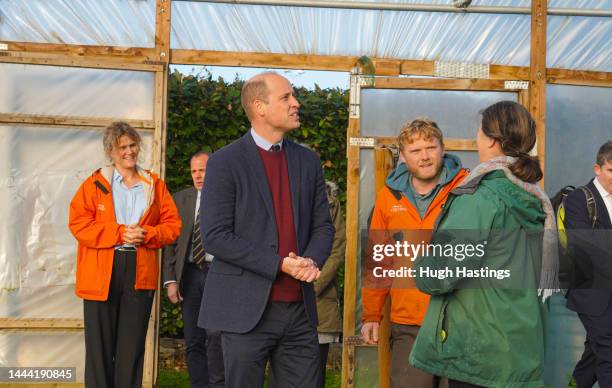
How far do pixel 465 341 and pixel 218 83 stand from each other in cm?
580

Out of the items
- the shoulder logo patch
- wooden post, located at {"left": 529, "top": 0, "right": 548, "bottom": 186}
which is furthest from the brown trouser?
wooden post, located at {"left": 529, "top": 0, "right": 548, "bottom": 186}

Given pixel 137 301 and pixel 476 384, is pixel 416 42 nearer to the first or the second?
pixel 137 301

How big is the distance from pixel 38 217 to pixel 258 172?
3.46 m

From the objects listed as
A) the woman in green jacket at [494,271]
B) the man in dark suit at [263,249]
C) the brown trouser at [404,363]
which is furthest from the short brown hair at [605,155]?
the woman in green jacket at [494,271]

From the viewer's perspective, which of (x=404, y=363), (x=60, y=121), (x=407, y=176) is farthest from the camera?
(x=60, y=121)

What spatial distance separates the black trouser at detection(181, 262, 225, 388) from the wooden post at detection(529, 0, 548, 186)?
2.82 meters

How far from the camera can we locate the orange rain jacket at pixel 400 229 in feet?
15.0

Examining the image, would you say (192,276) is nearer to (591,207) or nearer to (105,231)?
(105,231)

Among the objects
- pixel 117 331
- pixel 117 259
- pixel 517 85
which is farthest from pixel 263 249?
pixel 517 85

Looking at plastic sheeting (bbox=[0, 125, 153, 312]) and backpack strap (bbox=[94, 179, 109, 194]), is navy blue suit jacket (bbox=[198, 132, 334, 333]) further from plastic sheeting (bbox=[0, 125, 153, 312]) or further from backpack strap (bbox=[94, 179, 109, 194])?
plastic sheeting (bbox=[0, 125, 153, 312])

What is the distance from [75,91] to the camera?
272 inches

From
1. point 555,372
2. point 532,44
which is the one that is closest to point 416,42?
point 532,44

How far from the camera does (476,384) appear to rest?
10.8 ft

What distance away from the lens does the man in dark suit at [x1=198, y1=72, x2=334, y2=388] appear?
382 cm
